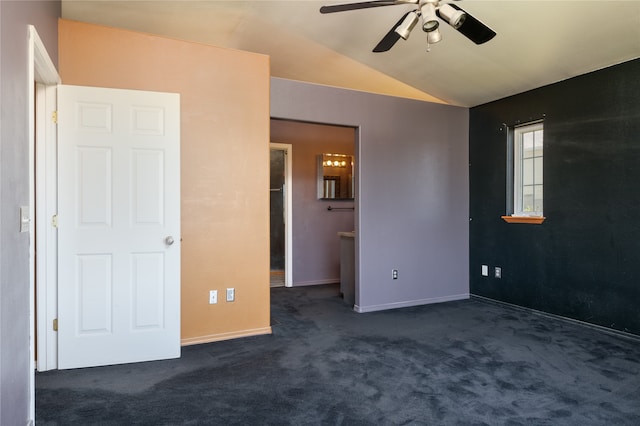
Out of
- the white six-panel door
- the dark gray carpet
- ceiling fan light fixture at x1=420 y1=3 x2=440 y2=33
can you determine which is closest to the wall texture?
the dark gray carpet

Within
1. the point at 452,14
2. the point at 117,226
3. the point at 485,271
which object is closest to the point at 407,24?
the point at 452,14

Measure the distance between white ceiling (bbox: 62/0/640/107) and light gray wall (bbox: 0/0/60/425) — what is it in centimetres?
177

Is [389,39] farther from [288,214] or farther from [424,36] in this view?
[288,214]

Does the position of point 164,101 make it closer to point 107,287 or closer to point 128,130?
point 128,130

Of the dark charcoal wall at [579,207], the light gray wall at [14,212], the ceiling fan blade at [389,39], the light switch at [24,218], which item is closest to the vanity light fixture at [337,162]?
the dark charcoal wall at [579,207]

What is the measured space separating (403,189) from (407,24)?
2.31 metres

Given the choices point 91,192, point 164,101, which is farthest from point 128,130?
point 91,192

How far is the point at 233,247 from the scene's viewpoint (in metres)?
3.31

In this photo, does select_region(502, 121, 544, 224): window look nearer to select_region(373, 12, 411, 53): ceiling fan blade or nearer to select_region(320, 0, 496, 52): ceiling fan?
select_region(320, 0, 496, 52): ceiling fan

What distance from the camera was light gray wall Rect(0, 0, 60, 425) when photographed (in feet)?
4.90

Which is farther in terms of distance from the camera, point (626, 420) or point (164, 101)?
point (164, 101)

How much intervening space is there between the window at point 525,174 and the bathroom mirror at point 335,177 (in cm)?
238

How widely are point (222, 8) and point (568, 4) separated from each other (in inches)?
110

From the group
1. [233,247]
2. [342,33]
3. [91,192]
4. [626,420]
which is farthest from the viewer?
[342,33]
